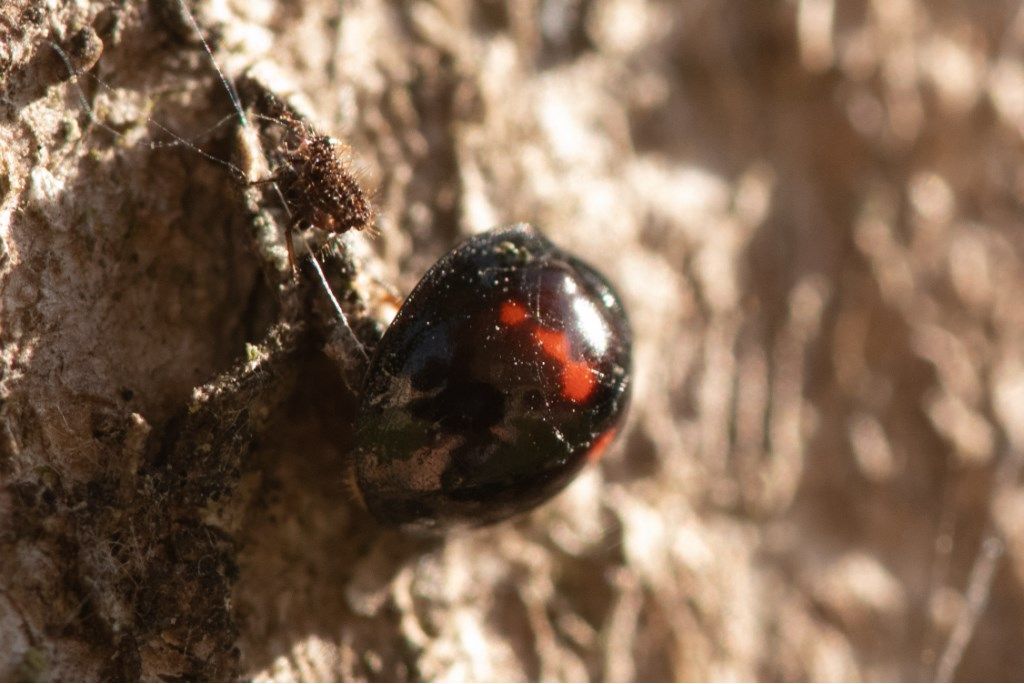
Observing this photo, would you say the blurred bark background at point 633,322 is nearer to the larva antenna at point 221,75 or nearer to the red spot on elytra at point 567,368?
the larva antenna at point 221,75

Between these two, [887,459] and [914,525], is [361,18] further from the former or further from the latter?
[914,525]

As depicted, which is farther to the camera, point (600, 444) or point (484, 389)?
point (600, 444)

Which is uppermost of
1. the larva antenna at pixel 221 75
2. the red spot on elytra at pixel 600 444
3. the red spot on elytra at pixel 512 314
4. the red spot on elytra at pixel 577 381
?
the larva antenna at pixel 221 75

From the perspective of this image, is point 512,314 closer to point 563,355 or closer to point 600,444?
point 563,355

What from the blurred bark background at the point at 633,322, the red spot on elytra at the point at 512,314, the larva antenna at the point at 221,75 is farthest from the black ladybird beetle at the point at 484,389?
the larva antenna at the point at 221,75

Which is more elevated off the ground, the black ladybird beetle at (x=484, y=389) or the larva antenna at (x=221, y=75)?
the larva antenna at (x=221, y=75)

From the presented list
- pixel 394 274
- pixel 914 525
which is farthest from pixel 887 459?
pixel 394 274

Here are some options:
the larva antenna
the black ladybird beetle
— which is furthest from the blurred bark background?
the black ladybird beetle

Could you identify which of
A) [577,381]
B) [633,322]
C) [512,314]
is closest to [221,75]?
[512,314]
